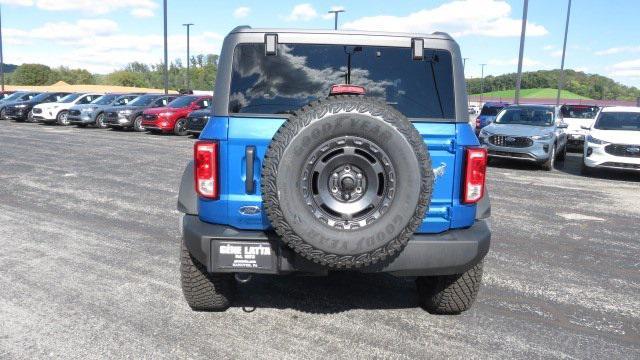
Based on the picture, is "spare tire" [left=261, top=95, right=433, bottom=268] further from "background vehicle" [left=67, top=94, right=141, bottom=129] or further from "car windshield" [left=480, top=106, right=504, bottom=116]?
"background vehicle" [left=67, top=94, right=141, bottom=129]

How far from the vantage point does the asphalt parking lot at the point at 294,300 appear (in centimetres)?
316

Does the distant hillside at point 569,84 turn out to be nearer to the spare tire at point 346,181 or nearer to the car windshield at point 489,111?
the car windshield at point 489,111

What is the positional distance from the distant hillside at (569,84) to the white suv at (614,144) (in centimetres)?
10809

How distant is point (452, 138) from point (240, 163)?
1.32 m

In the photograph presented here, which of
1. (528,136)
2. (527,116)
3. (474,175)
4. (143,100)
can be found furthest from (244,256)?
(143,100)

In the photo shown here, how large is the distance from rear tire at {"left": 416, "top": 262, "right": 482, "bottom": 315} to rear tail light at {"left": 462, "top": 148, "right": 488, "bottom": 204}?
57 centimetres

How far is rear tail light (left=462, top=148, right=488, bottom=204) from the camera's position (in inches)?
123

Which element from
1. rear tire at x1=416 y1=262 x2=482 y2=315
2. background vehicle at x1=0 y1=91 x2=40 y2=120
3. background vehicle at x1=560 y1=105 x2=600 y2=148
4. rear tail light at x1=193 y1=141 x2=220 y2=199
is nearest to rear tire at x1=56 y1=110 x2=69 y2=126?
background vehicle at x1=0 y1=91 x2=40 y2=120

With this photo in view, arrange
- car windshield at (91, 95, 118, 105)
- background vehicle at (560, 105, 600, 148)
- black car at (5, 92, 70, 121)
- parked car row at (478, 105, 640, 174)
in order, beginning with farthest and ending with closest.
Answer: black car at (5, 92, 70, 121)
car windshield at (91, 95, 118, 105)
background vehicle at (560, 105, 600, 148)
parked car row at (478, 105, 640, 174)

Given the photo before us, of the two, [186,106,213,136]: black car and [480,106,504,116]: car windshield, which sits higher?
[480,106,504,116]: car windshield

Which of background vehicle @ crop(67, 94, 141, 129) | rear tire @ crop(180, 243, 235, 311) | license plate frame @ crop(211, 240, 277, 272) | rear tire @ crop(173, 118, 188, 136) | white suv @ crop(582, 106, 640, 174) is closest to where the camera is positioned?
license plate frame @ crop(211, 240, 277, 272)

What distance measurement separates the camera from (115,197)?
24.8ft

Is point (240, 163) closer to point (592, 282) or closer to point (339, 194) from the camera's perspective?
point (339, 194)

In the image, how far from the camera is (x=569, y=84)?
408 ft
